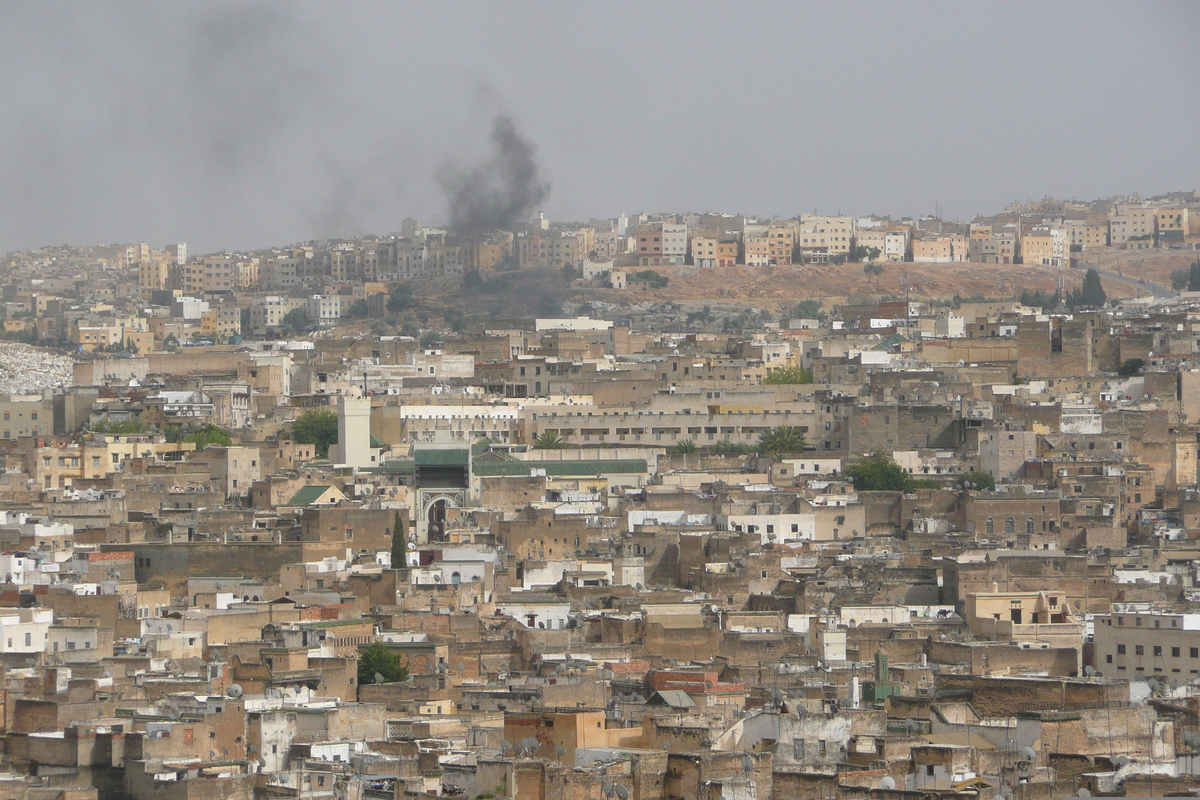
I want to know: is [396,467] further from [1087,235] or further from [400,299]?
[1087,235]

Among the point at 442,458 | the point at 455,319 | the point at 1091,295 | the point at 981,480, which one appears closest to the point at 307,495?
the point at 442,458

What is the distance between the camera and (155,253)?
592 feet

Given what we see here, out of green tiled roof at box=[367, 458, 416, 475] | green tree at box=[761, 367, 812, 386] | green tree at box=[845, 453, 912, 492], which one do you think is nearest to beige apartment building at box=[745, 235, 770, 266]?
green tree at box=[761, 367, 812, 386]

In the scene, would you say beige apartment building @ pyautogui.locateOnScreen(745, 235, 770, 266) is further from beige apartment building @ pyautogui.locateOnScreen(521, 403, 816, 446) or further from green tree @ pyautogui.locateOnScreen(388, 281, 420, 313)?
beige apartment building @ pyautogui.locateOnScreen(521, 403, 816, 446)

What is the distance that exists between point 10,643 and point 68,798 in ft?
33.7

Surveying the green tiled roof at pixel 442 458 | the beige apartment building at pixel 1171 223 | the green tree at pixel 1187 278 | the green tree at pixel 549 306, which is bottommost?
the green tiled roof at pixel 442 458

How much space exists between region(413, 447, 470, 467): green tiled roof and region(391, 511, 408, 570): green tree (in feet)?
21.7

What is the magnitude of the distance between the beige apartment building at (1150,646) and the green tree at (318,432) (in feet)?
97.9

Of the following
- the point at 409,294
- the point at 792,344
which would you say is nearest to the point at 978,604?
the point at 792,344

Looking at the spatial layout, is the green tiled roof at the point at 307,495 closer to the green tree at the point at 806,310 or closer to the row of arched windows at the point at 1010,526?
the row of arched windows at the point at 1010,526

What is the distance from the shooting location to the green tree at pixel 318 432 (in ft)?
201

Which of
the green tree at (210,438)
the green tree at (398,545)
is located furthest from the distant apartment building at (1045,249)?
the green tree at (398,545)

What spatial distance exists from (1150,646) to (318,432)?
31653mm

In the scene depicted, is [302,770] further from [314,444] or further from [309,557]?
[314,444]
